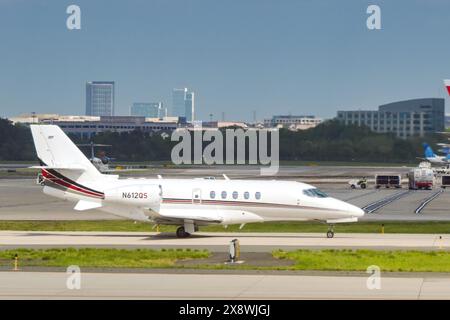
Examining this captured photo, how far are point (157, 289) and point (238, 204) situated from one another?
1989 centimetres

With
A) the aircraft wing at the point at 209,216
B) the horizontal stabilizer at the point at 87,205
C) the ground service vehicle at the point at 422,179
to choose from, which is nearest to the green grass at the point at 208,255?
the aircraft wing at the point at 209,216

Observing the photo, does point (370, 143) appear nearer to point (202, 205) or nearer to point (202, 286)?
point (202, 205)

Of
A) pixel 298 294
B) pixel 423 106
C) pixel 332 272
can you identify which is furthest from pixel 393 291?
pixel 423 106

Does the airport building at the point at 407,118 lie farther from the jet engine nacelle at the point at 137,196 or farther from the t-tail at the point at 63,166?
the t-tail at the point at 63,166

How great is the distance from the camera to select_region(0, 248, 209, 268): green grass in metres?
37.6

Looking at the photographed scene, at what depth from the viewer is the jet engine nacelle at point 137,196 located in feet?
163

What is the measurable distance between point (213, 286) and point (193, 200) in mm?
19039

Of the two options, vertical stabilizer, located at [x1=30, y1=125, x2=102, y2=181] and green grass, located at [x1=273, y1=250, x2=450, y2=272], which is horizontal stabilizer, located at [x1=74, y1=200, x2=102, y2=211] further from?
green grass, located at [x1=273, y1=250, x2=450, y2=272]

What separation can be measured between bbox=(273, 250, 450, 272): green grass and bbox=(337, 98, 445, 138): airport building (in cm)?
9297

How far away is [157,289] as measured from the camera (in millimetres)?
30547

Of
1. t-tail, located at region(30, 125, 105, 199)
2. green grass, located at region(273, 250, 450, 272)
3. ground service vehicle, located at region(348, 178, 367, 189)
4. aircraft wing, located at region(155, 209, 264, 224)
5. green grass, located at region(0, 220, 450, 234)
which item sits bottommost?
ground service vehicle, located at region(348, 178, 367, 189)

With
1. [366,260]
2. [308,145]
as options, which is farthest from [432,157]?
[366,260]

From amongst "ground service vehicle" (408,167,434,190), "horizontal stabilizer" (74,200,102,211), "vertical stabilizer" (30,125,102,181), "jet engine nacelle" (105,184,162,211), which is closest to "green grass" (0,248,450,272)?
"jet engine nacelle" (105,184,162,211)

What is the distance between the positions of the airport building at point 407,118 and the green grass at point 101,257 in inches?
3747
